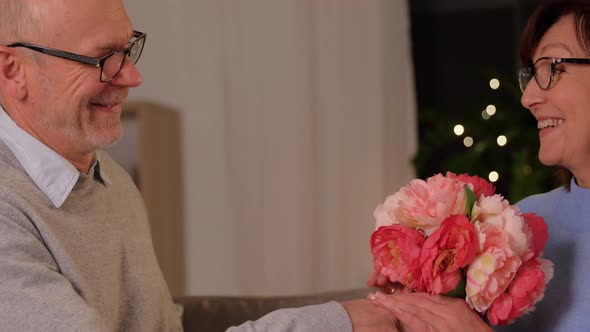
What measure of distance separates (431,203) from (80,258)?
80 centimetres

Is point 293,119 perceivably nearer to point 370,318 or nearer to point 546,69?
point 546,69

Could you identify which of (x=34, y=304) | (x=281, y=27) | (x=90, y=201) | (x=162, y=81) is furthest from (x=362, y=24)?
(x=34, y=304)

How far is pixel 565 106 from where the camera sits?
72.7 inches

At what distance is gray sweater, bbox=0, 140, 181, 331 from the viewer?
1.47 metres

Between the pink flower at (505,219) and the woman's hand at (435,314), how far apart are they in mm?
175

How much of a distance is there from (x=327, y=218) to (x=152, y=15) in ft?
5.08

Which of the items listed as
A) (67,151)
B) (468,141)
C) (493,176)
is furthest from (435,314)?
(468,141)

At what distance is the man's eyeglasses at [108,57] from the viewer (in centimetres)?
173

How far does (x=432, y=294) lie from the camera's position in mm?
1662

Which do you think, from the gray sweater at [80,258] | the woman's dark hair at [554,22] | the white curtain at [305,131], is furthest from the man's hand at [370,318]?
the white curtain at [305,131]

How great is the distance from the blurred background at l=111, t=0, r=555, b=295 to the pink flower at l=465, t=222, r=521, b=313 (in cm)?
246

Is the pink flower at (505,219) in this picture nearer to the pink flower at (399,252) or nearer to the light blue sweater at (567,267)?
the pink flower at (399,252)

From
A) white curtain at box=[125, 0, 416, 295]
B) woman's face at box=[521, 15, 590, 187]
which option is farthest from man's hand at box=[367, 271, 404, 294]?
white curtain at box=[125, 0, 416, 295]

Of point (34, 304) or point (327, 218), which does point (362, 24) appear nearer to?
point (327, 218)
